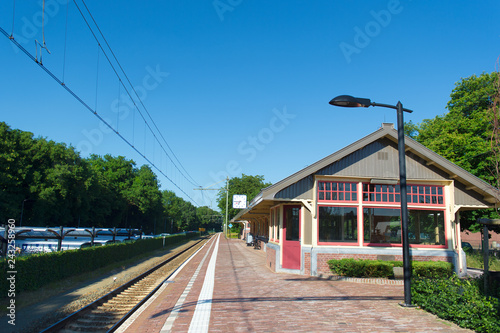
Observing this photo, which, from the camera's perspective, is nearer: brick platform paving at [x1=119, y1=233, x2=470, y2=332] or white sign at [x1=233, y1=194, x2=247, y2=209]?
brick platform paving at [x1=119, y1=233, x2=470, y2=332]

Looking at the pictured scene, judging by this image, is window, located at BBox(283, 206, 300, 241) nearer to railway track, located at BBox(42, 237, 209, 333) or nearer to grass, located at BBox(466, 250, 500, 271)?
railway track, located at BBox(42, 237, 209, 333)

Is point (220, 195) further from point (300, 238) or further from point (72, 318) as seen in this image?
point (72, 318)

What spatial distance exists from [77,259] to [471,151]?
2449 cm

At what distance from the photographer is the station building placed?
48.4 feet

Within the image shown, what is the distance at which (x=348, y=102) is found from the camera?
8.68 metres

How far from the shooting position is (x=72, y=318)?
8258 mm

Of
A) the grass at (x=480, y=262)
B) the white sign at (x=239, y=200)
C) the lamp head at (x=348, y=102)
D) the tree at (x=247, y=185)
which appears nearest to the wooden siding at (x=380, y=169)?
the grass at (x=480, y=262)

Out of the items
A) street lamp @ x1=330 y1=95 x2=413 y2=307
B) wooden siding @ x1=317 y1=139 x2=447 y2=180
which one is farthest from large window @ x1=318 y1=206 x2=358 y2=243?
street lamp @ x1=330 y1=95 x2=413 y2=307

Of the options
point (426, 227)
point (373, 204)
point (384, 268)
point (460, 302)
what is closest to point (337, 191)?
point (373, 204)

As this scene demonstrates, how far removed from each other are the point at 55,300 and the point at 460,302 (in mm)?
10932

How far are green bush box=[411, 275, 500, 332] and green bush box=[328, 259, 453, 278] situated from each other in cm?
393

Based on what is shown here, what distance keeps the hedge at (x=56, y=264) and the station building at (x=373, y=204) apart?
8.31 m

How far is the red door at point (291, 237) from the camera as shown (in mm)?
15305

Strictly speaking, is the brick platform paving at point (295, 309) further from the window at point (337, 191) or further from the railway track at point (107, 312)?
the window at point (337, 191)
